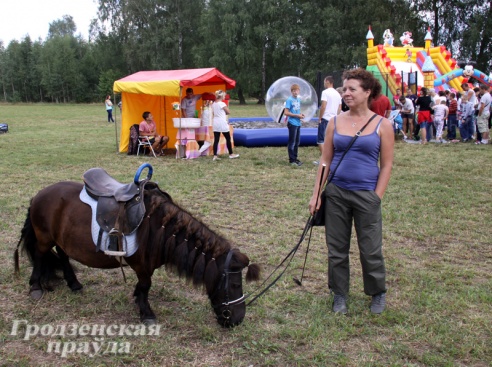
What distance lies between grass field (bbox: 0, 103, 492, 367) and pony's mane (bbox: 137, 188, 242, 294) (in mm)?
514

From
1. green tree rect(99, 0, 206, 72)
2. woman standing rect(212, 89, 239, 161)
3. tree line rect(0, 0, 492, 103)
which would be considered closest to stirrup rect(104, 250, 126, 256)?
woman standing rect(212, 89, 239, 161)

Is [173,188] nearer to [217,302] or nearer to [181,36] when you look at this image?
[217,302]

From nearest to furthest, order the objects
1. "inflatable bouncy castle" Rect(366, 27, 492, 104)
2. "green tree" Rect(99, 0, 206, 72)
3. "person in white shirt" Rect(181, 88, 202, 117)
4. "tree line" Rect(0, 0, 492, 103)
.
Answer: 1. "person in white shirt" Rect(181, 88, 202, 117)
2. "inflatable bouncy castle" Rect(366, 27, 492, 104)
3. "tree line" Rect(0, 0, 492, 103)
4. "green tree" Rect(99, 0, 206, 72)

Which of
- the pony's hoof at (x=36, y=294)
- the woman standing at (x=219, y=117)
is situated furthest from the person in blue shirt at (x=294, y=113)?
the pony's hoof at (x=36, y=294)

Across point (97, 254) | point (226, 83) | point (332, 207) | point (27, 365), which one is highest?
point (226, 83)

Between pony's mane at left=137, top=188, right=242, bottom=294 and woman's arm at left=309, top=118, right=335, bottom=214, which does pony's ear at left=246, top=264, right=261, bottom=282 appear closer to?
→ pony's mane at left=137, top=188, right=242, bottom=294

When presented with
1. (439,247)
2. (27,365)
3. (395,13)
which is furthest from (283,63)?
(27,365)

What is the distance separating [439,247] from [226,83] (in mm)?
7864

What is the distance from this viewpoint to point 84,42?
6119cm

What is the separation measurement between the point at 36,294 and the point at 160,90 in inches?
288

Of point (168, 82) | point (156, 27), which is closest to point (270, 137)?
point (168, 82)

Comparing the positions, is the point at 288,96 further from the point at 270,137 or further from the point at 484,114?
the point at 484,114

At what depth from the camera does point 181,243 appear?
2900 millimetres

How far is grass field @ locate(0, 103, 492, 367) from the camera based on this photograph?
9.31ft
